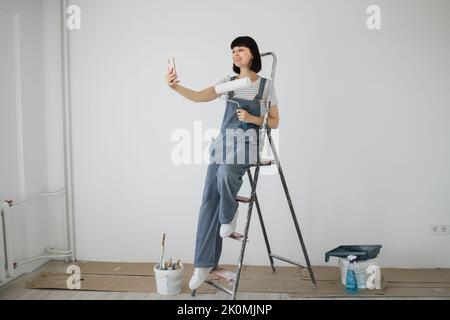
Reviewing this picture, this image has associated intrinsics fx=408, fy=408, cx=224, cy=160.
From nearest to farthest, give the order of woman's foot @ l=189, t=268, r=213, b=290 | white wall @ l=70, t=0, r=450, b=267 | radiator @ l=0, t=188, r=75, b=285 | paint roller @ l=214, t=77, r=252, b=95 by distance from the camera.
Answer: paint roller @ l=214, t=77, r=252, b=95 → woman's foot @ l=189, t=268, r=213, b=290 → radiator @ l=0, t=188, r=75, b=285 → white wall @ l=70, t=0, r=450, b=267

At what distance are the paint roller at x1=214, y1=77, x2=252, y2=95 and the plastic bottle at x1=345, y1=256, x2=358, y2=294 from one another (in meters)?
1.38

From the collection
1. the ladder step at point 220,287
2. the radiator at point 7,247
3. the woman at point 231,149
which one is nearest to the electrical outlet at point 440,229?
the woman at point 231,149

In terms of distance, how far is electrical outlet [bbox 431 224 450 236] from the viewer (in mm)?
3109

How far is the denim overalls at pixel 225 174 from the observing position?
7.86 ft

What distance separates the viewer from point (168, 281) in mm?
2676

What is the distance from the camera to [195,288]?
262 cm

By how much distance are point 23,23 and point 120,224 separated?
65.3 inches

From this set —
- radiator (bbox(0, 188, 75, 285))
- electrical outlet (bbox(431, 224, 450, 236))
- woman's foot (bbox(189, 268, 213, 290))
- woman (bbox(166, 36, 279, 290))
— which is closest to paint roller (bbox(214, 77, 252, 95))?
woman (bbox(166, 36, 279, 290))

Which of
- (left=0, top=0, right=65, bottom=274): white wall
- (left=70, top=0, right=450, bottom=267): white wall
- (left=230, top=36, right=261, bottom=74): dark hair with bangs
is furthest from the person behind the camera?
(left=70, top=0, right=450, bottom=267): white wall

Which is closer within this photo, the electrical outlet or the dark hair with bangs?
the dark hair with bangs

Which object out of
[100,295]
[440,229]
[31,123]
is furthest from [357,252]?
[31,123]

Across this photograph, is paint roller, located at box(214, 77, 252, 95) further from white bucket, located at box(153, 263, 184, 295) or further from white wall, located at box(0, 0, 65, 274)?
white wall, located at box(0, 0, 65, 274)

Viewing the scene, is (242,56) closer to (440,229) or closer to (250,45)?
(250,45)

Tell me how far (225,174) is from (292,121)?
38.4 inches
